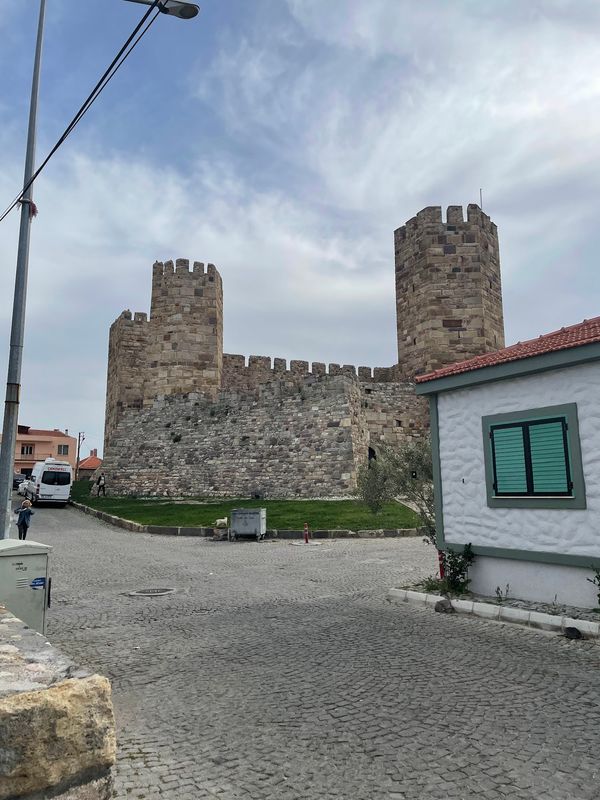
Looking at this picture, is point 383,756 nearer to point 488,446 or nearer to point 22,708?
point 22,708

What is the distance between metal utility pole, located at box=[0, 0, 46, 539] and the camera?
7496mm

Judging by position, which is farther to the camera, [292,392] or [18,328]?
[292,392]

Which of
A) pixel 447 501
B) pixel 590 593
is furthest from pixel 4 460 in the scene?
pixel 590 593

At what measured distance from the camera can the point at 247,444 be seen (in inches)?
1121

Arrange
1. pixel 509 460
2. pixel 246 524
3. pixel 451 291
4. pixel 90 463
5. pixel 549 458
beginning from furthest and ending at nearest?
pixel 90 463 → pixel 451 291 → pixel 246 524 → pixel 509 460 → pixel 549 458

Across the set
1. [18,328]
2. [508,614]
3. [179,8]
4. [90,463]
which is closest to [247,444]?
[18,328]

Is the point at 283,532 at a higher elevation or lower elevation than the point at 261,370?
lower

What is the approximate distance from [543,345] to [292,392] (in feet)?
68.3

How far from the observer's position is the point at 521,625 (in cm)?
727

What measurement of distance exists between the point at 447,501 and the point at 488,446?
4.25ft

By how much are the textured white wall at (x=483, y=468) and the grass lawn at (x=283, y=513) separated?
930 centimetres

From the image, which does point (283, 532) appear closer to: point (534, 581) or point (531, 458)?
point (534, 581)

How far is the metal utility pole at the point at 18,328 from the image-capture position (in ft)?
24.6

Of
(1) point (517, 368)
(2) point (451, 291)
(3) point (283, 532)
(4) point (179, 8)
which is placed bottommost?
(3) point (283, 532)
